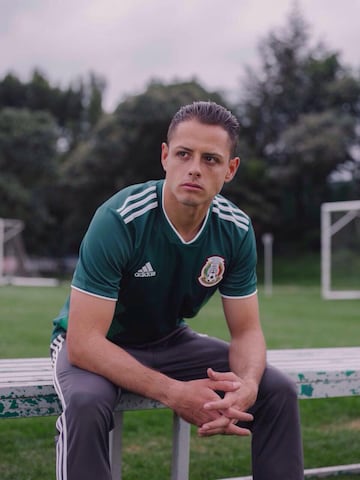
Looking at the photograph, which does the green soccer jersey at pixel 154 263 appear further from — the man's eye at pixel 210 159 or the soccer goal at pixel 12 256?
the soccer goal at pixel 12 256

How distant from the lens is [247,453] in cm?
372

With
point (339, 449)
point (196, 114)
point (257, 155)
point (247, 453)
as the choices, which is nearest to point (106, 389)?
point (196, 114)

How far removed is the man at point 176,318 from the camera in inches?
87.1

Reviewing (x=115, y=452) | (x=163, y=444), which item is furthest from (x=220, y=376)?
(x=163, y=444)

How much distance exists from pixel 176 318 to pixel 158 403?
1.11 ft

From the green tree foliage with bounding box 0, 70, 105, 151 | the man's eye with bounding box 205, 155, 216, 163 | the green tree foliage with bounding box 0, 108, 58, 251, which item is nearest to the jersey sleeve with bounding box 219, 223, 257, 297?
the man's eye with bounding box 205, 155, 216, 163

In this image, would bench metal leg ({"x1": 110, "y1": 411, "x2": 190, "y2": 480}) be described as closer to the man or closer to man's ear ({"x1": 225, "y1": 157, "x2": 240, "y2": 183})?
the man

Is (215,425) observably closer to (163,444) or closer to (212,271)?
(212,271)

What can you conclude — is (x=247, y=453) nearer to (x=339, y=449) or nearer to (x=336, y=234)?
(x=339, y=449)

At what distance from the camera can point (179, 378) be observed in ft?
8.66

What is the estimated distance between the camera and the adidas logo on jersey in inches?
94.9

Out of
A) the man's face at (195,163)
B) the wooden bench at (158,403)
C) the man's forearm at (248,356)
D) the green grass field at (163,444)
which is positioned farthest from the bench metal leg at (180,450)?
the man's face at (195,163)

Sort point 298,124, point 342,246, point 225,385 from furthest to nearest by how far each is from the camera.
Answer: point 298,124 < point 342,246 < point 225,385

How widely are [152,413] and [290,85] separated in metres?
31.8
